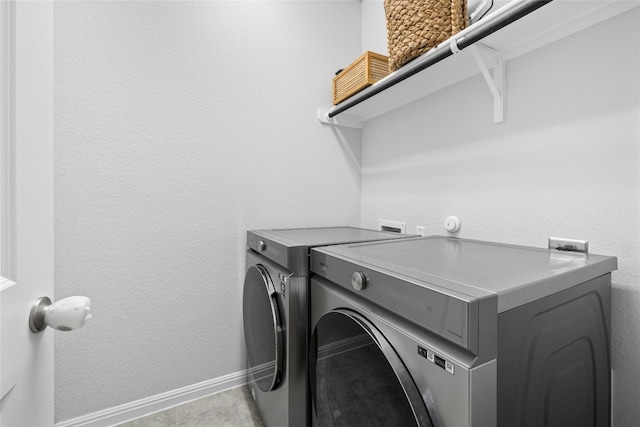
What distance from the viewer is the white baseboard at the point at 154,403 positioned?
4.19 feet

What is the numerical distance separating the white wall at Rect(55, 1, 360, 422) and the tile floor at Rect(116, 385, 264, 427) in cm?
11

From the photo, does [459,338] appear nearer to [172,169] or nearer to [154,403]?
[172,169]

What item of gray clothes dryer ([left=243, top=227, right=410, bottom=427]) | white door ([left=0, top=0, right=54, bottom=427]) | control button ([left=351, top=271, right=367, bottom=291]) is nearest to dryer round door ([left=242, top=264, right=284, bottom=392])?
gray clothes dryer ([left=243, top=227, right=410, bottom=427])

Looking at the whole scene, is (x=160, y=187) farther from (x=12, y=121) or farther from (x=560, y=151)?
(x=560, y=151)

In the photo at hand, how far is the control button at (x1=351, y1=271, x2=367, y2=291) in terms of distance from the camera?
2.27 ft

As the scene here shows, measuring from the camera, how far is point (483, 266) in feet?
2.33

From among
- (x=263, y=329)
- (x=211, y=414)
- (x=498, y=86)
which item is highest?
(x=498, y=86)

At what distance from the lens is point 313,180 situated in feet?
5.93

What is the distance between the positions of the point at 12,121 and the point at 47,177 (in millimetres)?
127

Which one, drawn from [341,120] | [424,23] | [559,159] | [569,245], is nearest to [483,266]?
[569,245]

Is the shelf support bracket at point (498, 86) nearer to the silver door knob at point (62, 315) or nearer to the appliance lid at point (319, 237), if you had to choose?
the appliance lid at point (319, 237)

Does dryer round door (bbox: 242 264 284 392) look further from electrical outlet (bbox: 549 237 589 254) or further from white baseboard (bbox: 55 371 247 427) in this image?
electrical outlet (bbox: 549 237 589 254)

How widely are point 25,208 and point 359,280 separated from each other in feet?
2.14

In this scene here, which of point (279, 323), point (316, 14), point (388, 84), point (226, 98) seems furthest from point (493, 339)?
point (316, 14)
